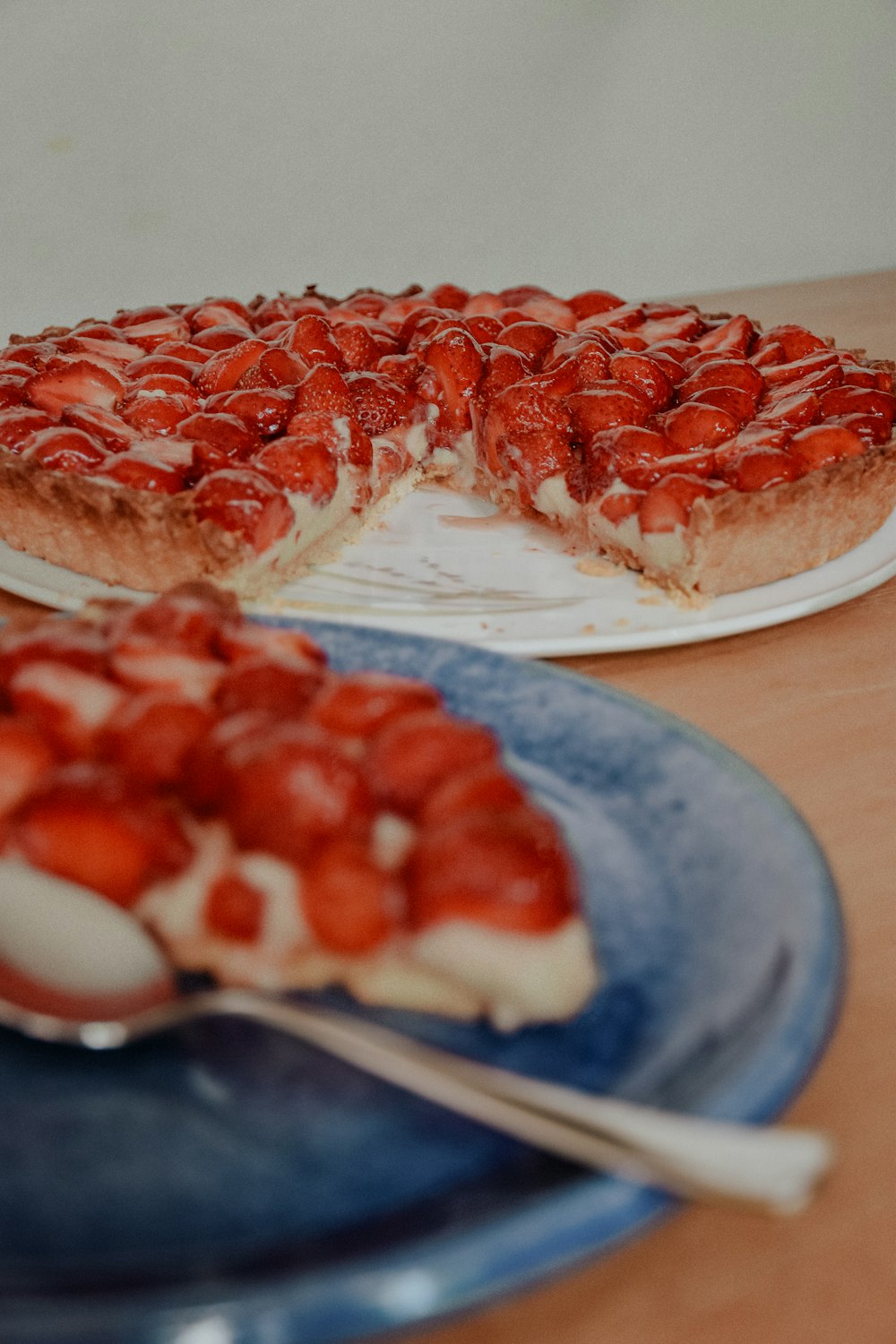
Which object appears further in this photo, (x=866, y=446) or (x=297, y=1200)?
(x=866, y=446)

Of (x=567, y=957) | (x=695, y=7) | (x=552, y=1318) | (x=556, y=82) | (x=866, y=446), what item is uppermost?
(x=695, y=7)

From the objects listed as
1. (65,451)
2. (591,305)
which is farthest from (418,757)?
(591,305)

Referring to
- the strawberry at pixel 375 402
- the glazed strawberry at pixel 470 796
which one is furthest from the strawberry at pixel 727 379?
the glazed strawberry at pixel 470 796

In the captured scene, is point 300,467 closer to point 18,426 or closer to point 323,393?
point 323,393

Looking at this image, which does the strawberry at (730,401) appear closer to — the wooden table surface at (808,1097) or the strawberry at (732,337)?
the strawberry at (732,337)

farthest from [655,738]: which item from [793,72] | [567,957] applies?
[793,72]

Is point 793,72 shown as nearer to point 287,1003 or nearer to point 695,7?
point 695,7

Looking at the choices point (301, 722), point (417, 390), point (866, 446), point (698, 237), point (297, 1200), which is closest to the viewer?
point (297, 1200)
